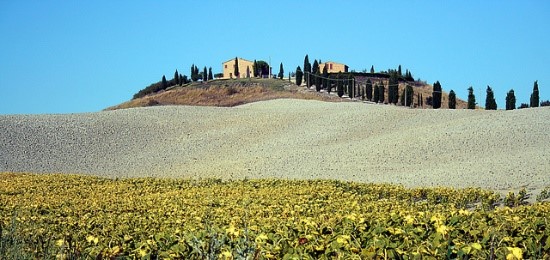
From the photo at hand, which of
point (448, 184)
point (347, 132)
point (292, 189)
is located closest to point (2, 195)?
point (292, 189)

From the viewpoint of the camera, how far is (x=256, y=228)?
240 inches

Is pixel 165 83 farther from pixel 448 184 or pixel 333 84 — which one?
pixel 448 184

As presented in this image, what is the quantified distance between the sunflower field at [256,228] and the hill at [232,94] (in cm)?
4309

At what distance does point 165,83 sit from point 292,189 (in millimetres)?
65913

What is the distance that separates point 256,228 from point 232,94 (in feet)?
182

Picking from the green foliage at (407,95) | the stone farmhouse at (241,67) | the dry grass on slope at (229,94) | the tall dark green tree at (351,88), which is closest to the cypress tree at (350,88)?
the tall dark green tree at (351,88)

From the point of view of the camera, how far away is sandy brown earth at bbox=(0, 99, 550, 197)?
19.2 m

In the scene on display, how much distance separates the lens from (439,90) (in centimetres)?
4662

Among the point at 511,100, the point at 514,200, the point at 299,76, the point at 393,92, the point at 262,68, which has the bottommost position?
the point at 514,200

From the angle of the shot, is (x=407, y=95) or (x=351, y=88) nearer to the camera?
(x=407, y=95)

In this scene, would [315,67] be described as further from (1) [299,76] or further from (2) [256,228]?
(2) [256,228]

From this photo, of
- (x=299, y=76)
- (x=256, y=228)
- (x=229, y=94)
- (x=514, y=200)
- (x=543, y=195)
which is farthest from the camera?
(x=299, y=76)

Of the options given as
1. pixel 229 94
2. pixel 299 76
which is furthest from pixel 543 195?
pixel 299 76

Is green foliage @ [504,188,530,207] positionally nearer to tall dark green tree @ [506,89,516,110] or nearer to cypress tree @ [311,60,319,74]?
tall dark green tree @ [506,89,516,110]
